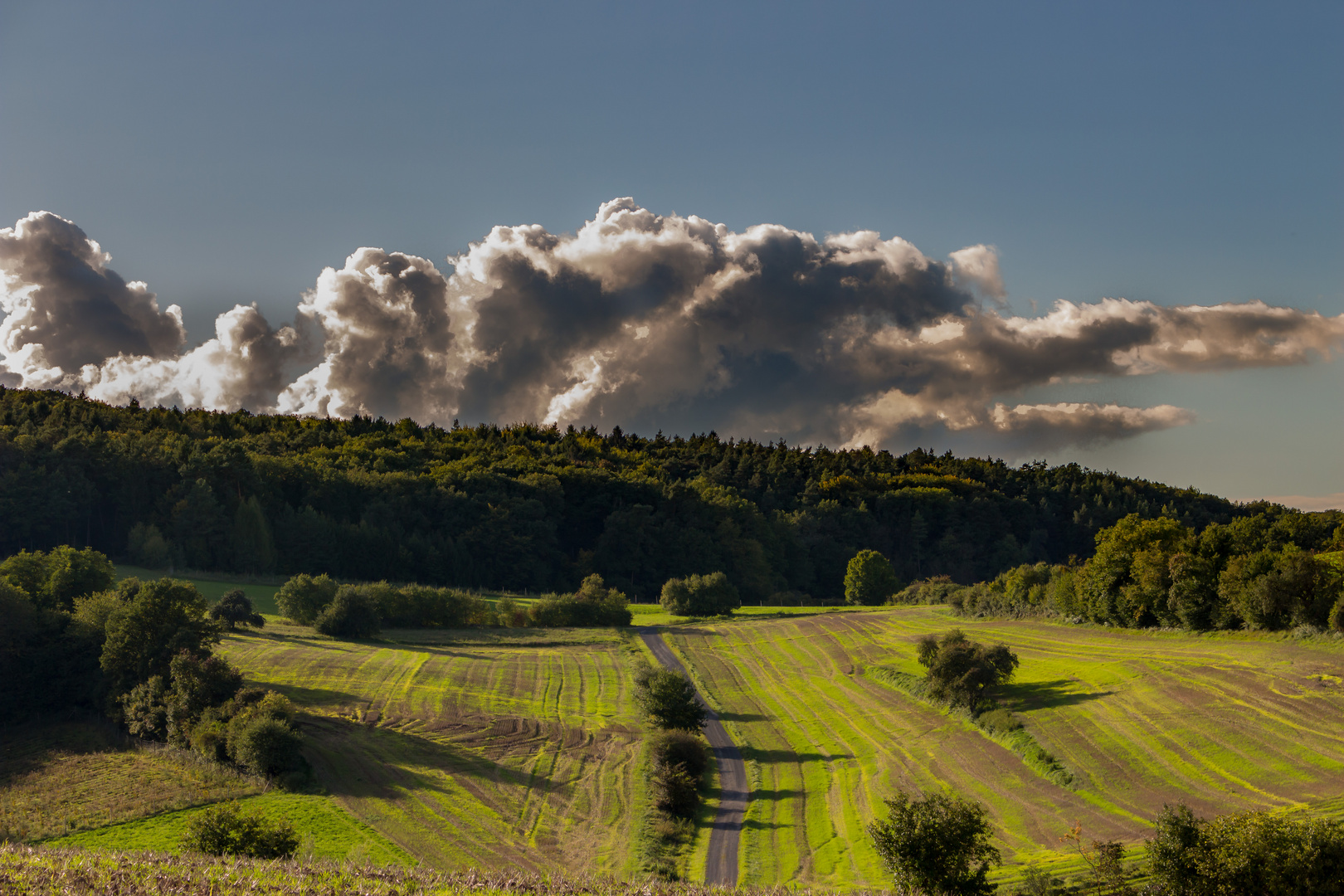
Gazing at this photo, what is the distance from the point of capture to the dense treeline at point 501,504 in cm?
10488

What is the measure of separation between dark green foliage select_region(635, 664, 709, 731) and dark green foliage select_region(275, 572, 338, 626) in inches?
1643

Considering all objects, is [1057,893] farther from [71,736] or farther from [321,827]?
[71,736]

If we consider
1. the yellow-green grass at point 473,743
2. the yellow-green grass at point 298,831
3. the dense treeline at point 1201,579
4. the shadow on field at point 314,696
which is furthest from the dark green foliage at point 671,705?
the dense treeline at point 1201,579

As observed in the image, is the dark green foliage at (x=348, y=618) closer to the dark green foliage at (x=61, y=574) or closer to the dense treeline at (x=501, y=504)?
the dark green foliage at (x=61, y=574)

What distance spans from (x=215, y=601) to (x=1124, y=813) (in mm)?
75134

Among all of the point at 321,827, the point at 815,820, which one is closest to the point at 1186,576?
the point at 815,820

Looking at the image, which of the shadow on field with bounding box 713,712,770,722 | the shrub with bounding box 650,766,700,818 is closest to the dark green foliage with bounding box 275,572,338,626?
the shadow on field with bounding box 713,712,770,722

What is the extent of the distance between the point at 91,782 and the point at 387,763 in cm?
1269

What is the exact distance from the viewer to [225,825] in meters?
26.3

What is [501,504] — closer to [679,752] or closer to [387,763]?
[387,763]

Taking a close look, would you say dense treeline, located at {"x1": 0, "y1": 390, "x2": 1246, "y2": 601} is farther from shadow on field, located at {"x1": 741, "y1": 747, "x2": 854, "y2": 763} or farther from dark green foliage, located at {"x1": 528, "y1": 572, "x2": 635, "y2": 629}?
shadow on field, located at {"x1": 741, "y1": 747, "x2": 854, "y2": 763}

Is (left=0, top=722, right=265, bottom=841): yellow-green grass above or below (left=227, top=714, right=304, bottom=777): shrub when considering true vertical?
below

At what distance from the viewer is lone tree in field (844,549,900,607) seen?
11075cm

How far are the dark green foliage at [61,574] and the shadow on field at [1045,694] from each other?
205 feet
